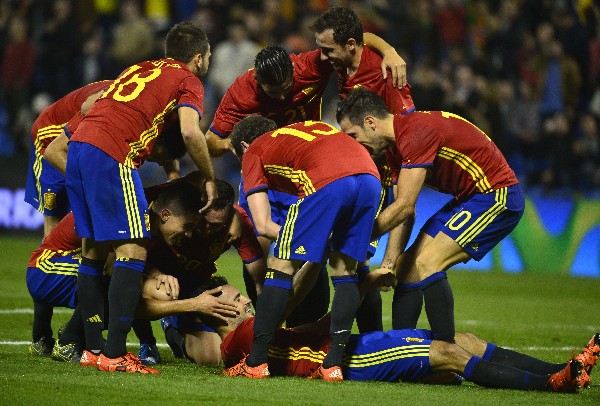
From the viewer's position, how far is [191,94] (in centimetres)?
710

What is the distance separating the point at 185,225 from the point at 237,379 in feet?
4.10

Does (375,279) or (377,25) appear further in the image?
(377,25)

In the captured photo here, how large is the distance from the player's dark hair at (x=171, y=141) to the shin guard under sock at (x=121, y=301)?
1.14 metres

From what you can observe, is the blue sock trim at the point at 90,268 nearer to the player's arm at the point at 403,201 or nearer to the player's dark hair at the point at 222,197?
the player's dark hair at the point at 222,197

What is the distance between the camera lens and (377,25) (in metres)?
17.7

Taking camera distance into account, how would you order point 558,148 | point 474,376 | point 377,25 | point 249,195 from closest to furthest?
1. point 474,376
2. point 249,195
3. point 558,148
4. point 377,25

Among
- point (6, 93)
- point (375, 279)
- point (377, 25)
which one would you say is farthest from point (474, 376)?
point (6, 93)

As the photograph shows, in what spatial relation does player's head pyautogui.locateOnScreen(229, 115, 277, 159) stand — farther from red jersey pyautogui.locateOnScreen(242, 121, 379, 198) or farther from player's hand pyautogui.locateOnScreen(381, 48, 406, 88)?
player's hand pyautogui.locateOnScreen(381, 48, 406, 88)

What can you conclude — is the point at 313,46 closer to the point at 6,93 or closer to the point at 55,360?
the point at 6,93

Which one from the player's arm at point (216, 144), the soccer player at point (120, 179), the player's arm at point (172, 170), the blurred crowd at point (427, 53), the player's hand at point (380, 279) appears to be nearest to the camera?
the soccer player at point (120, 179)

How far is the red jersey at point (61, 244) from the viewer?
7.66 meters

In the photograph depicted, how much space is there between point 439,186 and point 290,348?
1.64 metres

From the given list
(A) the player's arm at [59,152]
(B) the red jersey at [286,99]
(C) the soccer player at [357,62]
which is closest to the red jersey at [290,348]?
(C) the soccer player at [357,62]

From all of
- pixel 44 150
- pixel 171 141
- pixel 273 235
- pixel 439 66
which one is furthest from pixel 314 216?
pixel 439 66
